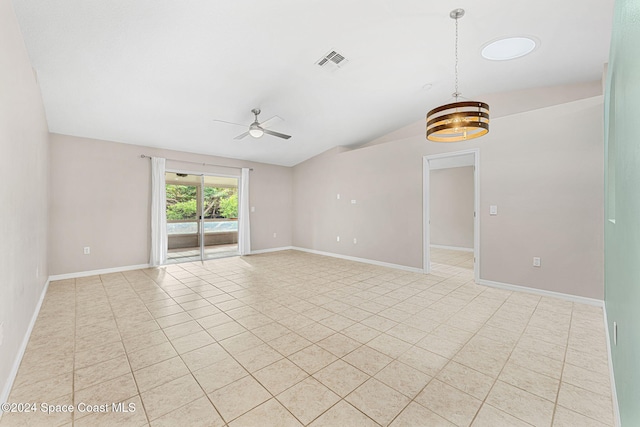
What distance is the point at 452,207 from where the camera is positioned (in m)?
8.00

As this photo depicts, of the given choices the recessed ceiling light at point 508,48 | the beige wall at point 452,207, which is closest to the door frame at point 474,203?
the recessed ceiling light at point 508,48

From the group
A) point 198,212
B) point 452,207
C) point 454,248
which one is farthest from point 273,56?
point 454,248

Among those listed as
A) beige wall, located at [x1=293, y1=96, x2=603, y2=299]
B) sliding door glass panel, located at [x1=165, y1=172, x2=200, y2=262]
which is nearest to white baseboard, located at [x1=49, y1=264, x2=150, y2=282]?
sliding door glass panel, located at [x1=165, y1=172, x2=200, y2=262]

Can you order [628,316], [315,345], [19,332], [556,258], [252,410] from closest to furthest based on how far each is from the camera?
[628,316] → [252,410] → [19,332] → [315,345] → [556,258]

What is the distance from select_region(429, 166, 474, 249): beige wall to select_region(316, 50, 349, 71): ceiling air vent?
5832mm

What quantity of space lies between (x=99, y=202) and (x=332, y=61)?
5.05 m

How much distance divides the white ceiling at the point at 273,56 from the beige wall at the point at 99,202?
419mm

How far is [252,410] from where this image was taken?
1.63 m

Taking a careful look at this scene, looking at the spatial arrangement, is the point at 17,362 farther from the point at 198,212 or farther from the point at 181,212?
the point at 181,212

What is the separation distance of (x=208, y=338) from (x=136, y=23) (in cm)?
307

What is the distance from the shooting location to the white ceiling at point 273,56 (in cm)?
252

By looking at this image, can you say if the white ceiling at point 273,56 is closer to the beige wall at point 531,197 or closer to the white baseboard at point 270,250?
the beige wall at point 531,197

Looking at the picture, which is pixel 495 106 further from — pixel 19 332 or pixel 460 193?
pixel 19 332

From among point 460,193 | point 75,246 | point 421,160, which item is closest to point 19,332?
point 75,246
